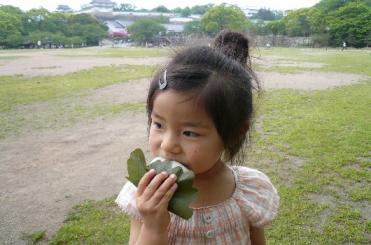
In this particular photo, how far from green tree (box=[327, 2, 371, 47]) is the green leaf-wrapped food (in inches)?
2256

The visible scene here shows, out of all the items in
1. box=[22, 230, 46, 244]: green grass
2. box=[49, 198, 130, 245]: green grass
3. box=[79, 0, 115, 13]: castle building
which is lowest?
box=[22, 230, 46, 244]: green grass

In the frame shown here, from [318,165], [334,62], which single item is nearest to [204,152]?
[318,165]

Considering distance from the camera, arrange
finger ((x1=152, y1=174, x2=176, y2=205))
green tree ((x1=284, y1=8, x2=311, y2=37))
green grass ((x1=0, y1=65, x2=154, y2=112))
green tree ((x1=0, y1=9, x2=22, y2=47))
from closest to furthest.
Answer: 1. finger ((x1=152, y1=174, x2=176, y2=205))
2. green grass ((x1=0, y1=65, x2=154, y2=112))
3. green tree ((x1=0, y1=9, x2=22, y2=47))
4. green tree ((x1=284, y1=8, x2=311, y2=37))

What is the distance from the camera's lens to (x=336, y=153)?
581 centimetres

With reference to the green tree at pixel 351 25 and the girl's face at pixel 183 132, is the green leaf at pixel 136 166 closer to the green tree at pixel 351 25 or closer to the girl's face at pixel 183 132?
A: the girl's face at pixel 183 132

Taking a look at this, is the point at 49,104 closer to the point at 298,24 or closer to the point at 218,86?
the point at 218,86

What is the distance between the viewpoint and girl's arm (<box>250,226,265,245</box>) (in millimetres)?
1870

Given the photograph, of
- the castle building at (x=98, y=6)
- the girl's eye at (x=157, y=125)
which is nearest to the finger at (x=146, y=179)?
the girl's eye at (x=157, y=125)

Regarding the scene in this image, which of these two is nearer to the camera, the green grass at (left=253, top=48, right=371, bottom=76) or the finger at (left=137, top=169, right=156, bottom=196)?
the finger at (left=137, top=169, right=156, bottom=196)

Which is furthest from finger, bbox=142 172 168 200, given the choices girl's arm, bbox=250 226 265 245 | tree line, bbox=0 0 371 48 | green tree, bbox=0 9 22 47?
green tree, bbox=0 9 22 47

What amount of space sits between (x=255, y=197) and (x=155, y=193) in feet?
2.35

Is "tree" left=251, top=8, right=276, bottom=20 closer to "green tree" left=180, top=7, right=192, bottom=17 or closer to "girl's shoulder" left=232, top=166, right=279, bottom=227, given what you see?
"green tree" left=180, top=7, right=192, bottom=17

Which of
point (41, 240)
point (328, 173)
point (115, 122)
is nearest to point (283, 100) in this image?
point (115, 122)

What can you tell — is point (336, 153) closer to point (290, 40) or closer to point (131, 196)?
point (131, 196)
